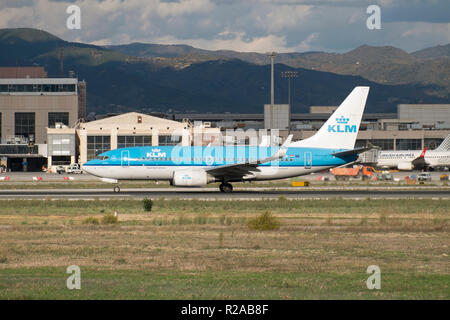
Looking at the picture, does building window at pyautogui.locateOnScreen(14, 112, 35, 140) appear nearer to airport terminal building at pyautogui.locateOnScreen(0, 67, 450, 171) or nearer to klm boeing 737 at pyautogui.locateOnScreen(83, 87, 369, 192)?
airport terminal building at pyautogui.locateOnScreen(0, 67, 450, 171)

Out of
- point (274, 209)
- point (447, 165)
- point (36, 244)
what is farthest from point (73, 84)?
point (36, 244)

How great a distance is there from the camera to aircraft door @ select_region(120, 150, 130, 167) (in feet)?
184

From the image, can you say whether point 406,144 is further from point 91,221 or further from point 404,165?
point 91,221

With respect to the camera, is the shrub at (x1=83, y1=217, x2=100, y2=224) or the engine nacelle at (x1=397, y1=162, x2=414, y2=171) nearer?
the shrub at (x1=83, y1=217, x2=100, y2=224)

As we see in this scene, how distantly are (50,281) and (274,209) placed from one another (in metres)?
25.1

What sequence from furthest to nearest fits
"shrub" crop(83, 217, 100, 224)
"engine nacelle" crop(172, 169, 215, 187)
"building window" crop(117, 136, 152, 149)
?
"building window" crop(117, 136, 152, 149) < "engine nacelle" crop(172, 169, 215, 187) < "shrub" crop(83, 217, 100, 224)

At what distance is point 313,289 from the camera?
59.7 feet

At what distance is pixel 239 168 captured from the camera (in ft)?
184

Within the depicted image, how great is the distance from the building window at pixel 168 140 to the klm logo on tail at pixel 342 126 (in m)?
52.1

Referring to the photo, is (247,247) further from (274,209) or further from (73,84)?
(73,84)

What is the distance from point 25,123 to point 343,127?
9268cm

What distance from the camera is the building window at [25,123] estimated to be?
137m

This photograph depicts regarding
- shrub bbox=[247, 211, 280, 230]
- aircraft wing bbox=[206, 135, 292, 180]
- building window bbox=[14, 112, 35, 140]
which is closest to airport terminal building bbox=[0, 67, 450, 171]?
building window bbox=[14, 112, 35, 140]

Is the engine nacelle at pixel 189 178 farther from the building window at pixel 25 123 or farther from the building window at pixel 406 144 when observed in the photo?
the building window at pixel 406 144
